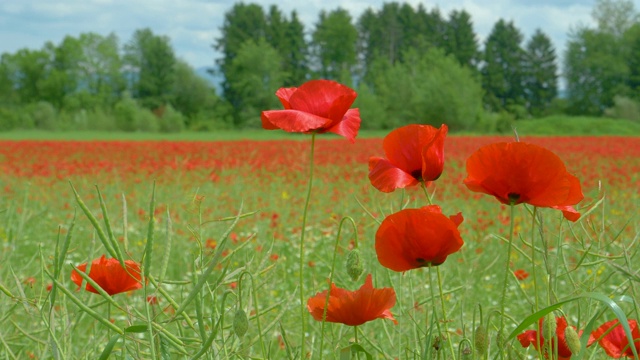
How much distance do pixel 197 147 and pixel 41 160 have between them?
3329 mm

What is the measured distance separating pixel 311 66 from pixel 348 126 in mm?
52417

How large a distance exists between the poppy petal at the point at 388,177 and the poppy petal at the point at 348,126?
1.6 inches

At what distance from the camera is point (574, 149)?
41.5 feet

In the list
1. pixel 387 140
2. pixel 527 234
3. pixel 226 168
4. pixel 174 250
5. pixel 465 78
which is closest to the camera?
pixel 387 140

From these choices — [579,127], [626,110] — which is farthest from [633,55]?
[579,127]

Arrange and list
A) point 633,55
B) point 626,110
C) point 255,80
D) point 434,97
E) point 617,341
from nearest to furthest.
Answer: point 617,341 → point 434,97 → point 626,110 → point 255,80 → point 633,55

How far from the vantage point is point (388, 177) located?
0.89m

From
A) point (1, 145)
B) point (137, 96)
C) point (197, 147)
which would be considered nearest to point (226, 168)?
point (197, 147)

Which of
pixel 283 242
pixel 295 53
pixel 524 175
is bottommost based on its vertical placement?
pixel 283 242

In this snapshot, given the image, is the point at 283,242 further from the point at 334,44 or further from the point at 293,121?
the point at 334,44

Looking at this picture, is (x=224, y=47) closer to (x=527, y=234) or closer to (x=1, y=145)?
(x=1, y=145)

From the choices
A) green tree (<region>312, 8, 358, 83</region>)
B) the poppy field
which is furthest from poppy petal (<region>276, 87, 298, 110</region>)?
green tree (<region>312, 8, 358, 83</region>)

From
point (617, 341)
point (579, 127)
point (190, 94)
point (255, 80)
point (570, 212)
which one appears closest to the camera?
point (570, 212)

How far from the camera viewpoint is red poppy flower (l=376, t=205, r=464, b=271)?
0.79m
